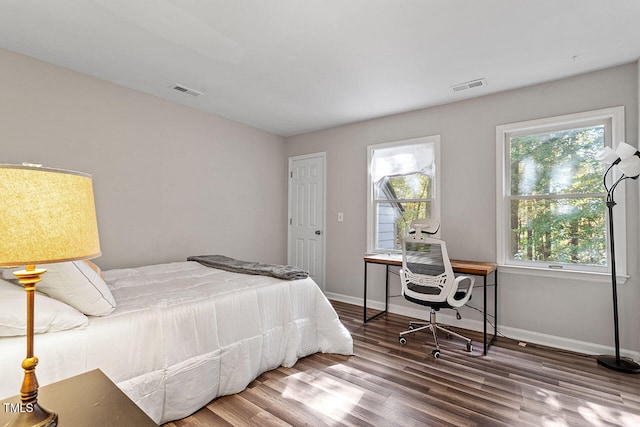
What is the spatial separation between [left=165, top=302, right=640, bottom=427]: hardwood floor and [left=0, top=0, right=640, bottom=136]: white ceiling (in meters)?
2.55

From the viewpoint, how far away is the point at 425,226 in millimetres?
3062

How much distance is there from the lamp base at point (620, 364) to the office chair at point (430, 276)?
3.29 ft

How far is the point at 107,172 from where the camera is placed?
3160 millimetres

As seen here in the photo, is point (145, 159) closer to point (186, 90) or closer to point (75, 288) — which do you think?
point (186, 90)

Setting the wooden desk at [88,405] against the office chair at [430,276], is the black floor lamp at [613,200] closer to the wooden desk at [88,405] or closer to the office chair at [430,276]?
the office chair at [430,276]

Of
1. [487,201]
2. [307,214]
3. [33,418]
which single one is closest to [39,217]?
[33,418]

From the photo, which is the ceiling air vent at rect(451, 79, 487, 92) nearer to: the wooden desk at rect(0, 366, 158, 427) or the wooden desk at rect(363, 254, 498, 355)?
the wooden desk at rect(363, 254, 498, 355)

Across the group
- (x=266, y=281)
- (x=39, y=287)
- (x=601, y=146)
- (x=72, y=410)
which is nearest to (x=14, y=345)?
(x=39, y=287)

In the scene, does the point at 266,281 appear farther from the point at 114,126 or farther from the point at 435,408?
the point at 114,126

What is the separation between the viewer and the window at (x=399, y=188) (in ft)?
12.5

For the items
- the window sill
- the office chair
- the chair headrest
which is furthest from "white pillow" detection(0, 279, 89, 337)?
the window sill

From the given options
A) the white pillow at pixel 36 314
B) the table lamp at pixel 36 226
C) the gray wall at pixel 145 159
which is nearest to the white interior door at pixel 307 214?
the gray wall at pixel 145 159

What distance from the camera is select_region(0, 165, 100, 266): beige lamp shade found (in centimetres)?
72

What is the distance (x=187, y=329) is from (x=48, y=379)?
2.15 ft
